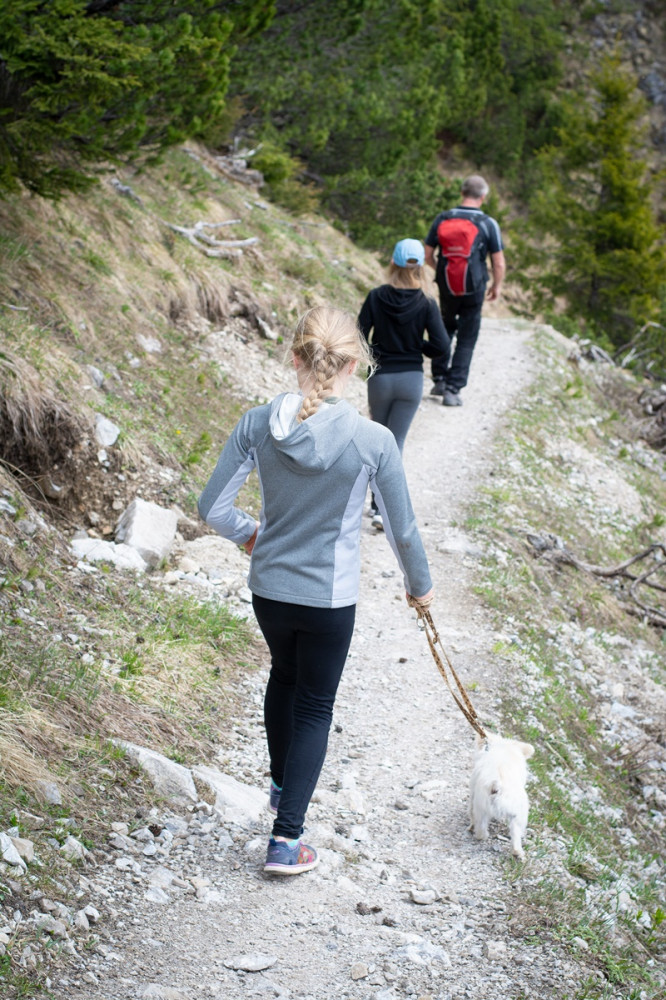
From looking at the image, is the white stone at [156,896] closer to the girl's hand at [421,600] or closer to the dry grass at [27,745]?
the dry grass at [27,745]

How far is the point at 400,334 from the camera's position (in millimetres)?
6742

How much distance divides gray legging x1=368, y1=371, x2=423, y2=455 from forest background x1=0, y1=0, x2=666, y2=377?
257 cm

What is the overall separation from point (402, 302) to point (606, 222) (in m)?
18.3

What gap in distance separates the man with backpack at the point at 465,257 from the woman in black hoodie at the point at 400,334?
224 centimetres

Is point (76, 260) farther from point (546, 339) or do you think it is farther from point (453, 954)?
point (546, 339)

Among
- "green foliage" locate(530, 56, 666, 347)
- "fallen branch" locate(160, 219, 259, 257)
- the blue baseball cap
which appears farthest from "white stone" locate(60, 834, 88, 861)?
"green foliage" locate(530, 56, 666, 347)

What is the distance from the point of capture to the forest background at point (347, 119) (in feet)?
21.5

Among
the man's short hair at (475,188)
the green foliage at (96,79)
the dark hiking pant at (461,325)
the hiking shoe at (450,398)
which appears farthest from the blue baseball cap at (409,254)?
the hiking shoe at (450,398)

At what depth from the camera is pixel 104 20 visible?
644cm

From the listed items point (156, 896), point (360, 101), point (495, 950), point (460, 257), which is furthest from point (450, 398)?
point (156, 896)

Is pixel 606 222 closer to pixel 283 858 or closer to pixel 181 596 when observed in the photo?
pixel 181 596

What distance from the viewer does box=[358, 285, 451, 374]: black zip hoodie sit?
6.70 meters

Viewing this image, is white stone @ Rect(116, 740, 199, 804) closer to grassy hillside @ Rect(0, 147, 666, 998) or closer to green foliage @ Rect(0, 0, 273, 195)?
grassy hillside @ Rect(0, 147, 666, 998)

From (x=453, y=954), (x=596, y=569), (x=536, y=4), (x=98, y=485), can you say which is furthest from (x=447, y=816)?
(x=536, y=4)
